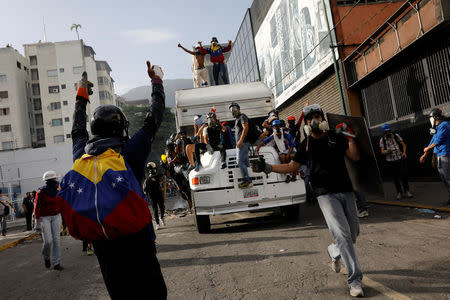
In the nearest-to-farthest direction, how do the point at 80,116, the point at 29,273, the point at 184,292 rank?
the point at 80,116, the point at 184,292, the point at 29,273

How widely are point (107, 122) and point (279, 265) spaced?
3406mm

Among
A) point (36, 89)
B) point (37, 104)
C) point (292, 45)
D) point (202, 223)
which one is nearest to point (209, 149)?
point (202, 223)

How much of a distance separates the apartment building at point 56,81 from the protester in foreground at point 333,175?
6177 cm

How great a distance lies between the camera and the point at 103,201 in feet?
7.17

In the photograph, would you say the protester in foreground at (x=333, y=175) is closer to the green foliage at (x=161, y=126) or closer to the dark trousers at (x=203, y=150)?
the dark trousers at (x=203, y=150)

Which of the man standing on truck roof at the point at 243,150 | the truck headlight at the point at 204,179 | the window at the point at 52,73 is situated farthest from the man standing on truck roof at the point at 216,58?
the window at the point at 52,73

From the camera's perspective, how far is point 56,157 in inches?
1620

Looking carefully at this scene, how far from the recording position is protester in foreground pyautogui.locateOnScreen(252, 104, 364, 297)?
3.86 m

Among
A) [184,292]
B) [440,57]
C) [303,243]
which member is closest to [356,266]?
[184,292]

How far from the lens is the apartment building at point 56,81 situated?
61562 millimetres

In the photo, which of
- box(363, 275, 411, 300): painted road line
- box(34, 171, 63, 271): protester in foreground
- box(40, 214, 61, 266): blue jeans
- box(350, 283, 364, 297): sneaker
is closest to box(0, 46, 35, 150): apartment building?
box(34, 171, 63, 271): protester in foreground

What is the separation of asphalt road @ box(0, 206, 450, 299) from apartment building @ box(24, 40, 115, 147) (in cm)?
5822

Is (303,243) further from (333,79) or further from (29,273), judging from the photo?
(333,79)

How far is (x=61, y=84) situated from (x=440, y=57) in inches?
2405
